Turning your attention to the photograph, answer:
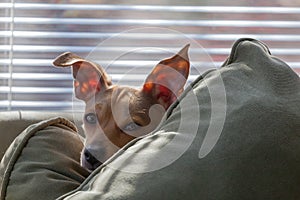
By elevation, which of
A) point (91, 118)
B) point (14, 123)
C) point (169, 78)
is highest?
point (169, 78)

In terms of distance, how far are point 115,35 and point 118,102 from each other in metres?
0.91

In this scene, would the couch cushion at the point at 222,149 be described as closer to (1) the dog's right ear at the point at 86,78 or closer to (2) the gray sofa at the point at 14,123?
(1) the dog's right ear at the point at 86,78

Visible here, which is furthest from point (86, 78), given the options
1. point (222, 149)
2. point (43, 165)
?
point (222, 149)

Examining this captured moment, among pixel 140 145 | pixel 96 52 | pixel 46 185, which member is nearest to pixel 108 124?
pixel 46 185

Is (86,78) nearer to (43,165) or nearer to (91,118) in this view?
(91,118)

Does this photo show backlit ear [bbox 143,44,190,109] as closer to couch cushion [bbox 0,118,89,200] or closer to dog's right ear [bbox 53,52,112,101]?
dog's right ear [bbox 53,52,112,101]

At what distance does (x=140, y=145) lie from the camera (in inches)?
49.7

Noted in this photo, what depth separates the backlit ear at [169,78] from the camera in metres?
1.62

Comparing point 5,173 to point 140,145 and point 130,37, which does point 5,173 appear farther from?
point 130,37

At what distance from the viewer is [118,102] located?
1795 millimetres

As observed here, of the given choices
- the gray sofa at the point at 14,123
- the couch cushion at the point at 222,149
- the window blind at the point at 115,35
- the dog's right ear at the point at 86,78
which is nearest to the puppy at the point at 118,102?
the dog's right ear at the point at 86,78

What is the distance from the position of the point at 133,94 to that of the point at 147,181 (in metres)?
0.68

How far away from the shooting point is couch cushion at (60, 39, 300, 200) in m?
1.15

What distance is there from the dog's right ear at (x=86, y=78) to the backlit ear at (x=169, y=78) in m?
0.16
